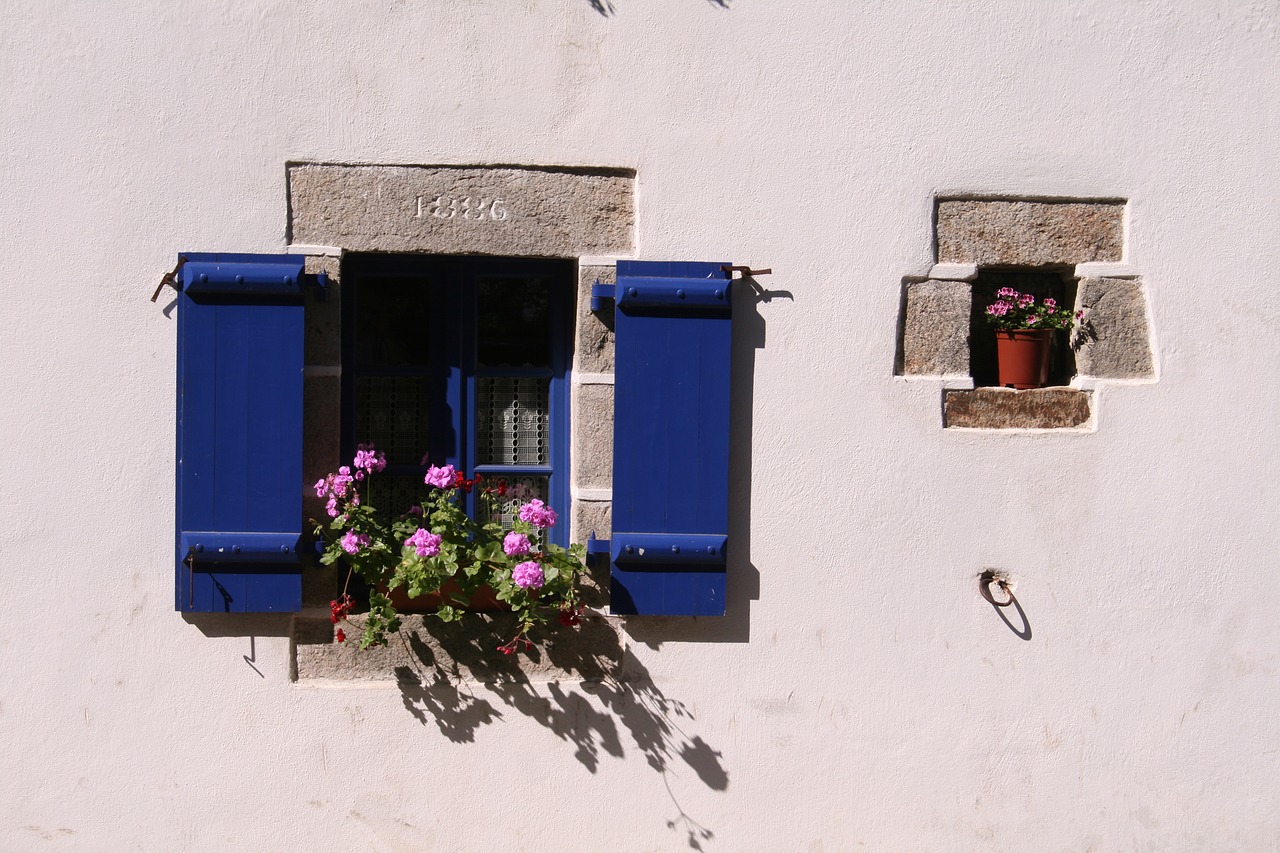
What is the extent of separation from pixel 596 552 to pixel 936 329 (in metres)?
1.23

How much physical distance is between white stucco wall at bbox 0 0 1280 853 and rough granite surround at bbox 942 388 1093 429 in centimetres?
6

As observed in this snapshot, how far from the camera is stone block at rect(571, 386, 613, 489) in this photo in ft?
9.33

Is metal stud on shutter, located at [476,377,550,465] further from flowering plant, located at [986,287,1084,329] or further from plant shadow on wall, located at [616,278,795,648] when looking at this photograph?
flowering plant, located at [986,287,1084,329]

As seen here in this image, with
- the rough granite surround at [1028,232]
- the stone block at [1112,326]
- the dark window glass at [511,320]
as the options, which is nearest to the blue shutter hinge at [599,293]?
the dark window glass at [511,320]

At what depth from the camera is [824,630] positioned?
114 inches

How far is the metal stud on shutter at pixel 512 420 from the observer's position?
3.04 m

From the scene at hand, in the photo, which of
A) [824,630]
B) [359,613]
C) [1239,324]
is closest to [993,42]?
[1239,324]

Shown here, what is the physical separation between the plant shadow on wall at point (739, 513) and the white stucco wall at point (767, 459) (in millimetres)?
20

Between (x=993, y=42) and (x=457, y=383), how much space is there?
193 centimetres

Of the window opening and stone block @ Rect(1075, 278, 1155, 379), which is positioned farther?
the window opening

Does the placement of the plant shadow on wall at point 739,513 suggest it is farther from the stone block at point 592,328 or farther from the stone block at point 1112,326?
the stone block at point 1112,326

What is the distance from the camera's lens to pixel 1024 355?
116 inches

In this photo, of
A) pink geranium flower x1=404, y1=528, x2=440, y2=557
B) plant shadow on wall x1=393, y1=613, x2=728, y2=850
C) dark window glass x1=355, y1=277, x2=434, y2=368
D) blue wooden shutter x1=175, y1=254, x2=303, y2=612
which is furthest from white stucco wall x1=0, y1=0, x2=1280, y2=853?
pink geranium flower x1=404, y1=528, x2=440, y2=557

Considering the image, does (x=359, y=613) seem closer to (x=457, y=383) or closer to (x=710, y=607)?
(x=457, y=383)
